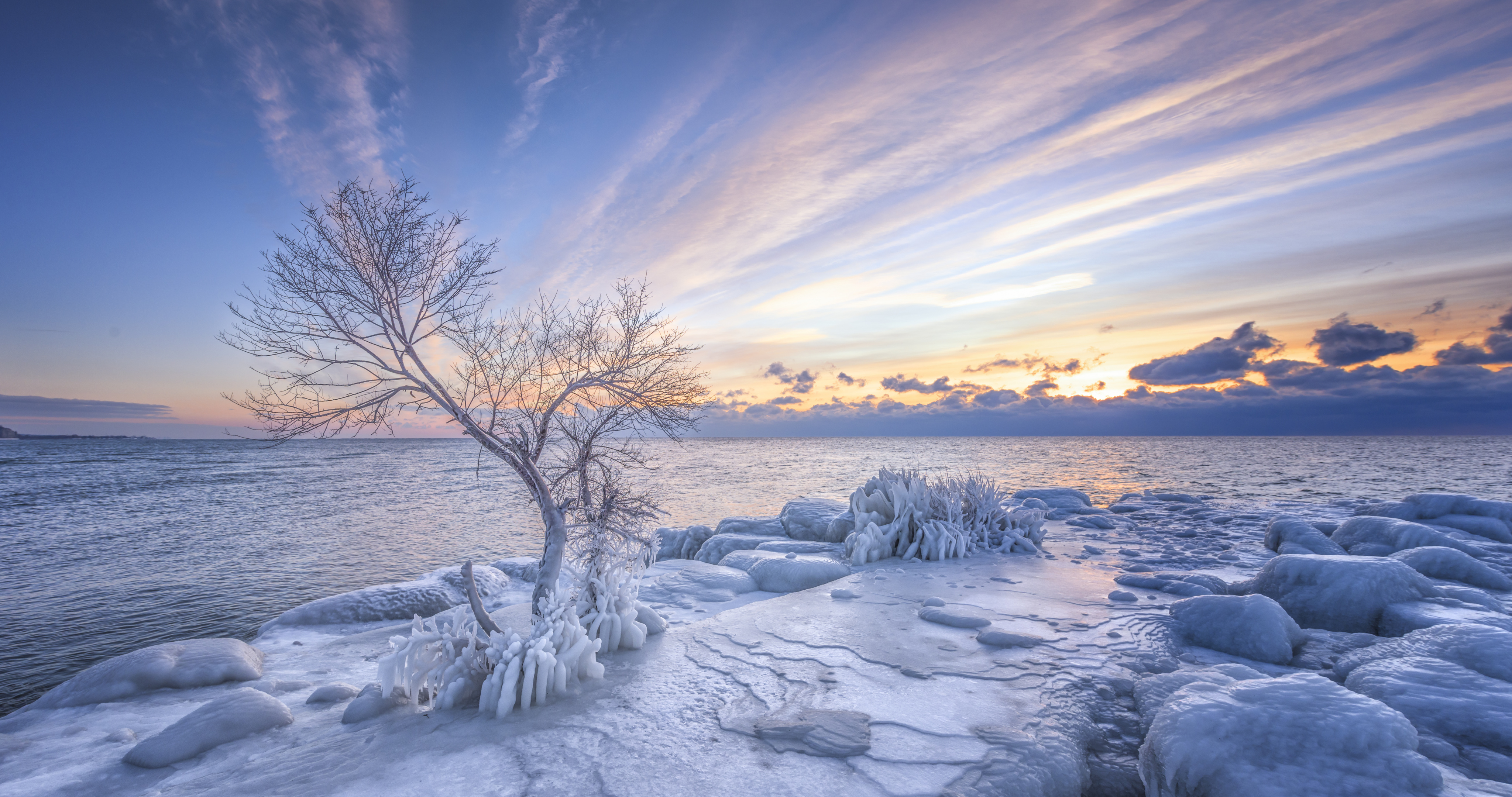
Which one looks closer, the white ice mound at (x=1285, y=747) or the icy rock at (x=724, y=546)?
the white ice mound at (x=1285, y=747)

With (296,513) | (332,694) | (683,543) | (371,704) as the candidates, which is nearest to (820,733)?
(371,704)

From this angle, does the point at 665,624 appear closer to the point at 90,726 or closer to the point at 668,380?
the point at 668,380

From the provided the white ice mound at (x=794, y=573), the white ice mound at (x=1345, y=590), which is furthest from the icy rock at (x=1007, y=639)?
the white ice mound at (x=794, y=573)

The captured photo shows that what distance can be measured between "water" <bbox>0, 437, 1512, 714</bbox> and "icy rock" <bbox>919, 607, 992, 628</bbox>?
6.55 m

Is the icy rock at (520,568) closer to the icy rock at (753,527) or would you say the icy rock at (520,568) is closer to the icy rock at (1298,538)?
the icy rock at (753,527)

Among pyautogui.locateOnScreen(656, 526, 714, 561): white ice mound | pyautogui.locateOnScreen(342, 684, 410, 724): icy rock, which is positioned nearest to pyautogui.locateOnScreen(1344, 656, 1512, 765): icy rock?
pyautogui.locateOnScreen(342, 684, 410, 724): icy rock

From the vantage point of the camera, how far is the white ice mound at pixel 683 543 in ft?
40.0

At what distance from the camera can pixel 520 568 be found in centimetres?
1111

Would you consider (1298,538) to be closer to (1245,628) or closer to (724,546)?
(1245,628)

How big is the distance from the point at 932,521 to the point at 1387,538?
622 cm

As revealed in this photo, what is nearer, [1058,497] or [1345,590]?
[1345,590]

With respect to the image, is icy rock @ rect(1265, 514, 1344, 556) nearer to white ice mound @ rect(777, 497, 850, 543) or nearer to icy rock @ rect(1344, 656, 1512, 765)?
icy rock @ rect(1344, 656, 1512, 765)

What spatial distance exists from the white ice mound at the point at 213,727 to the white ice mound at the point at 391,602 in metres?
3.32

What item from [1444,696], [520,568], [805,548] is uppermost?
[1444,696]
